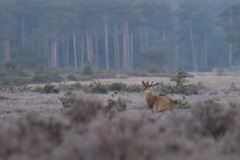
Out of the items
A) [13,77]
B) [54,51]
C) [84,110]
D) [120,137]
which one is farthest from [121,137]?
[54,51]

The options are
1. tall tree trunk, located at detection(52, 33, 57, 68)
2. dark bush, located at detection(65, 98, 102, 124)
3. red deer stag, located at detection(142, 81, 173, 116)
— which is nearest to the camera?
dark bush, located at detection(65, 98, 102, 124)

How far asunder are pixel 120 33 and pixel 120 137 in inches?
3944

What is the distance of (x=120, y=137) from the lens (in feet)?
27.0

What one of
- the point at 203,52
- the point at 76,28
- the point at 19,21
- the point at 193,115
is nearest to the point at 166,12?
the point at 203,52

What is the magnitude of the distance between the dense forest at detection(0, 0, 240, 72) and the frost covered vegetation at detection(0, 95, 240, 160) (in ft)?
244

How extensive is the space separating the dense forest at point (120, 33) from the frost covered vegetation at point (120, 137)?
74.5 m

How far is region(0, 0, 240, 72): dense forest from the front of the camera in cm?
9388

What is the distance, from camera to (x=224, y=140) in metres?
9.80

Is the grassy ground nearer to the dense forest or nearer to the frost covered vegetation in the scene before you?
the frost covered vegetation

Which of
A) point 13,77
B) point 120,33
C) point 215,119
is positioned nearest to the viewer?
point 215,119

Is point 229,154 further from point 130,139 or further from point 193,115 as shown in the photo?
point 193,115

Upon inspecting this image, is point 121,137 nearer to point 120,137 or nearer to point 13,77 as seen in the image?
point 120,137

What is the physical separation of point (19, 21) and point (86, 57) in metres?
11.8

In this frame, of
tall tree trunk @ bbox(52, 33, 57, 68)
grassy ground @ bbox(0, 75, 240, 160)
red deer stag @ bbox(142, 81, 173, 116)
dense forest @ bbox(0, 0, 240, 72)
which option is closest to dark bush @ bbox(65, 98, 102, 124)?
grassy ground @ bbox(0, 75, 240, 160)
